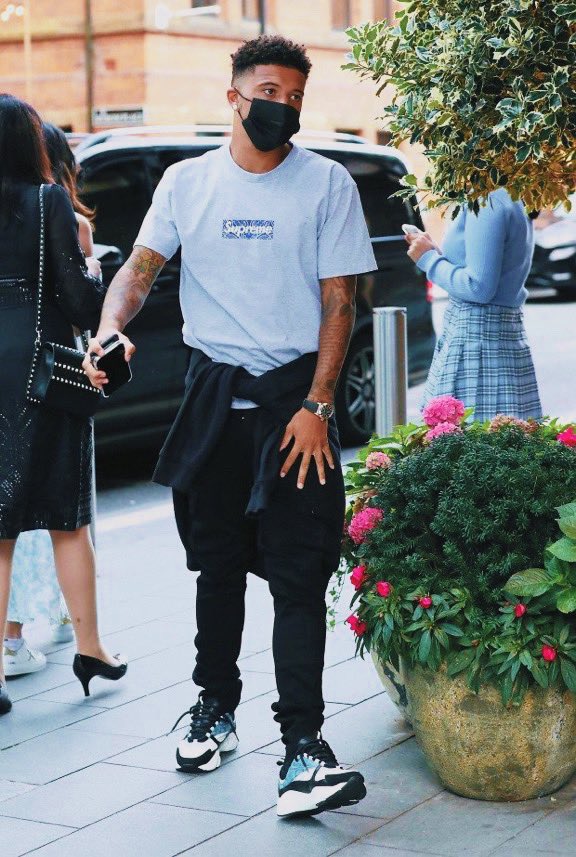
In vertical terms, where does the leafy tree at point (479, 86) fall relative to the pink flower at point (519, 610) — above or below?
above

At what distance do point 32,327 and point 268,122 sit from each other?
1280mm

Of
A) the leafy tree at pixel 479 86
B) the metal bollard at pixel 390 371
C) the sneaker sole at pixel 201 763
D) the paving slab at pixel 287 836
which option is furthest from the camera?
the metal bollard at pixel 390 371

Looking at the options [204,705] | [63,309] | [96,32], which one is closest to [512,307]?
[63,309]

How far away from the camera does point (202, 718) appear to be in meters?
4.14

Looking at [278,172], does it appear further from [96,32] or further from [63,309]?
[96,32]

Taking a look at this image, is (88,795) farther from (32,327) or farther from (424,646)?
(32,327)

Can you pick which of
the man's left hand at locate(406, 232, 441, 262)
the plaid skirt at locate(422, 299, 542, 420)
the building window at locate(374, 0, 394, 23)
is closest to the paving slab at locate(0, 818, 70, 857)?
the plaid skirt at locate(422, 299, 542, 420)

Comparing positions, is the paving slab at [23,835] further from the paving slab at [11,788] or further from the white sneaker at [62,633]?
the white sneaker at [62,633]

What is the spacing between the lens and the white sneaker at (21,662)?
5172mm

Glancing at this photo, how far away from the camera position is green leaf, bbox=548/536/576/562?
356 centimetres

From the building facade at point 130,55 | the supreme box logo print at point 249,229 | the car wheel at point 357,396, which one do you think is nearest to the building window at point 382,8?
the building facade at point 130,55

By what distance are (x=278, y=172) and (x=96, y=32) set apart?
25816mm

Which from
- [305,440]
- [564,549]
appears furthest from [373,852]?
[305,440]

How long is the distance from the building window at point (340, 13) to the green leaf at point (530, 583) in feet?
98.9
